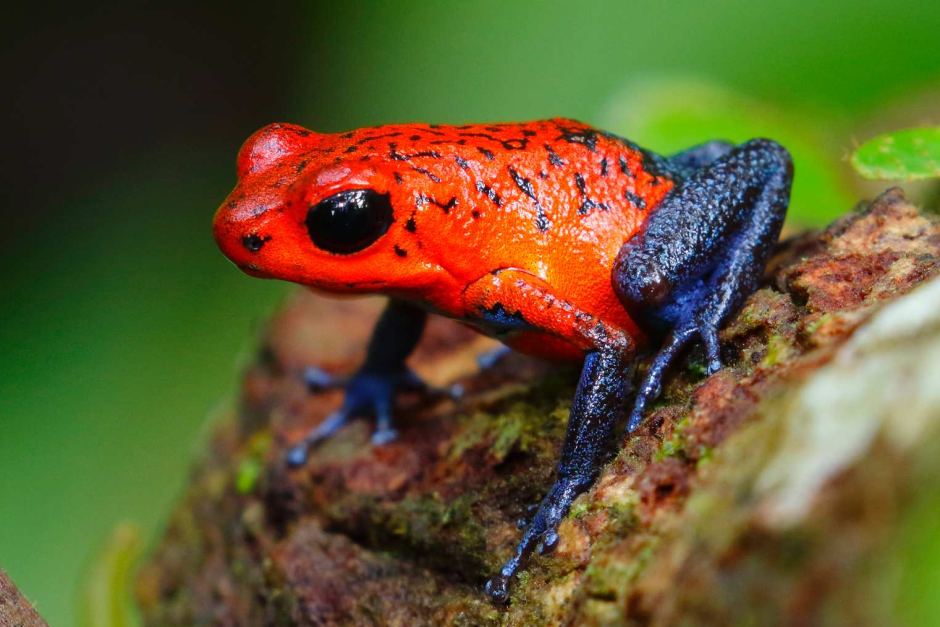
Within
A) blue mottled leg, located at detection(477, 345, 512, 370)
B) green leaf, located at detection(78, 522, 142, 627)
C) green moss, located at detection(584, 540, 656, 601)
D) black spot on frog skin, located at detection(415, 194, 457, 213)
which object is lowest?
green leaf, located at detection(78, 522, 142, 627)

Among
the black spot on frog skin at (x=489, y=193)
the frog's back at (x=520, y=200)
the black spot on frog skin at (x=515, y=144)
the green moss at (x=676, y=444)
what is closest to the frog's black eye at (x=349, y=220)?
the frog's back at (x=520, y=200)

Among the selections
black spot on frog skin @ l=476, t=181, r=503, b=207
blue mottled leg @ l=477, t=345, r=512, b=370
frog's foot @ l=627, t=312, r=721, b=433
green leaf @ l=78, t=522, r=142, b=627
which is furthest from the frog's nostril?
green leaf @ l=78, t=522, r=142, b=627

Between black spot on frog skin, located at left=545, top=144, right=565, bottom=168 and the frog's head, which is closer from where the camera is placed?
the frog's head

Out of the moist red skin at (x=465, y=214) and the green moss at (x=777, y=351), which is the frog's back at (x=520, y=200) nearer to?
the moist red skin at (x=465, y=214)

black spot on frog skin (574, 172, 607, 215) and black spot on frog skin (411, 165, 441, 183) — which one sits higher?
black spot on frog skin (574, 172, 607, 215)

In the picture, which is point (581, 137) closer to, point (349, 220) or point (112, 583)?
point (349, 220)

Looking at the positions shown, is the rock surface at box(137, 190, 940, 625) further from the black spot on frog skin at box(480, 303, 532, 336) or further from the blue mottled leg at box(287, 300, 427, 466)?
the black spot on frog skin at box(480, 303, 532, 336)

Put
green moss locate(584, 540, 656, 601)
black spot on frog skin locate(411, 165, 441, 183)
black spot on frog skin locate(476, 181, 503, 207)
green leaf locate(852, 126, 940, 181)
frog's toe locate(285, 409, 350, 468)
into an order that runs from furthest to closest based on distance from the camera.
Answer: frog's toe locate(285, 409, 350, 468), black spot on frog skin locate(476, 181, 503, 207), black spot on frog skin locate(411, 165, 441, 183), green leaf locate(852, 126, 940, 181), green moss locate(584, 540, 656, 601)
